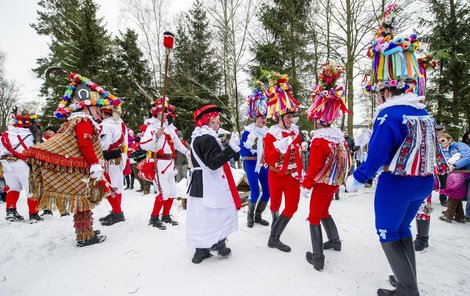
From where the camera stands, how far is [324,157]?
292 centimetres

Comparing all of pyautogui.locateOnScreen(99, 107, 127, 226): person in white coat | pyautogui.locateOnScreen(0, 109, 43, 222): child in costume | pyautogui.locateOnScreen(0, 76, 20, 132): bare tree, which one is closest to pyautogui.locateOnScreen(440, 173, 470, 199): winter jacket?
pyautogui.locateOnScreen(99, 107, 127, 226): person in white coat

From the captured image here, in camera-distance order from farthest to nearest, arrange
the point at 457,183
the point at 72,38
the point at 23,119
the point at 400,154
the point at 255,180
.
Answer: the point at 72,38 < the point at 23,119 < the point at 457,183 < the point at 255,180 < the point at 400,154

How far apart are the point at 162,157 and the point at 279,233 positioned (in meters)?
2.53

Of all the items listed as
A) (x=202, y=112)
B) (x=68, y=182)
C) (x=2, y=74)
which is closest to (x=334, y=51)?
(x=202, y=112)

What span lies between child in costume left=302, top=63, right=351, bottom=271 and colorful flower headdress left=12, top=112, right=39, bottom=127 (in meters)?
5.99

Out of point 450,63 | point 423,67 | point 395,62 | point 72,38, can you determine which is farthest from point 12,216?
point 450,63

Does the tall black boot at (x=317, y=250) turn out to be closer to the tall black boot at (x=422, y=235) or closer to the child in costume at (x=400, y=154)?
the child in costume at (x=400, y=154)

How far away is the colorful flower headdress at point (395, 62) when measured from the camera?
2166mm

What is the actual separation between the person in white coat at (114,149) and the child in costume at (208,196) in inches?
83.6

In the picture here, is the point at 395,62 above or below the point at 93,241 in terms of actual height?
above

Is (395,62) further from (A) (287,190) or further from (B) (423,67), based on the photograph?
(A) (287,190)

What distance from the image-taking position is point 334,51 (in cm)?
1172

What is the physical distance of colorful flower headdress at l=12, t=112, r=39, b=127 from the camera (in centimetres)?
526

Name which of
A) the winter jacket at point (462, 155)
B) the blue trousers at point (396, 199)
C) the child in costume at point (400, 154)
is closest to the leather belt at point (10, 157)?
the child in costume at point (400, 154)
